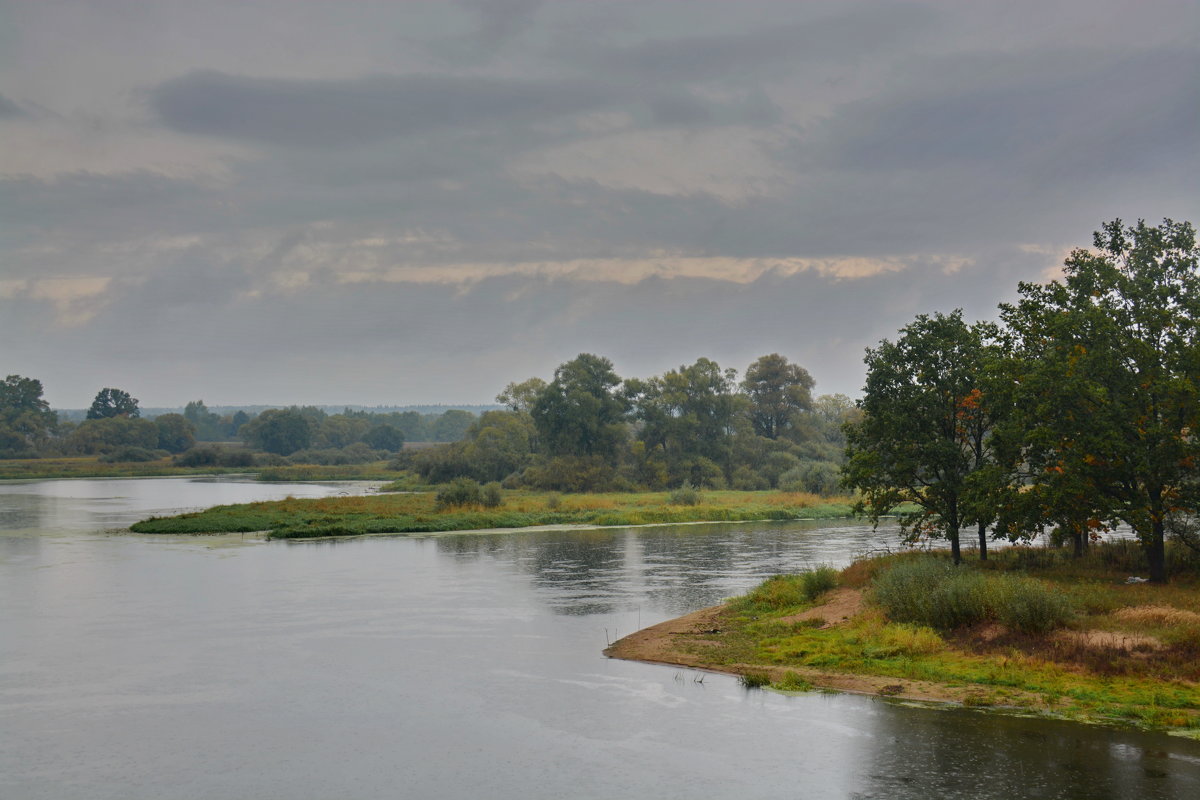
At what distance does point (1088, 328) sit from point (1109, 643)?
985 cm

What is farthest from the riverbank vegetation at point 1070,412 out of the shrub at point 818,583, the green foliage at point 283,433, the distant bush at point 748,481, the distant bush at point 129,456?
the green foliage at point 283,433

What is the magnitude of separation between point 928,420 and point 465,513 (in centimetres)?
3875

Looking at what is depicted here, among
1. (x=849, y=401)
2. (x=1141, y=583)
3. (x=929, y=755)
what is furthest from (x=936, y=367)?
(x=849, y=401)

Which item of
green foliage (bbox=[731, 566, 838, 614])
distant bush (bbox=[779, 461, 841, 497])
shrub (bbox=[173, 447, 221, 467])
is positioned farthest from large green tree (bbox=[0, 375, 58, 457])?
green foliage (bbox=[731, 566, 838, 614])

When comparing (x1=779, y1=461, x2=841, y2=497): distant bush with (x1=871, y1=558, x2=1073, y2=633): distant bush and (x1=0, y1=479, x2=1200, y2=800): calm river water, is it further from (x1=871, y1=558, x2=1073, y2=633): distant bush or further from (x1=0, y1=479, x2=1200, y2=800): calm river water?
(x1=871, y1=558, x2=1073, y2=633): distant bush

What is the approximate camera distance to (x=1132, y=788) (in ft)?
43.3

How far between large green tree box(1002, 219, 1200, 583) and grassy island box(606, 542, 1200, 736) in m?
2.23

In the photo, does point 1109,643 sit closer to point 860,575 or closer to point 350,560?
point 860,575

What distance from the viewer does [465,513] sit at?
63.8 meters

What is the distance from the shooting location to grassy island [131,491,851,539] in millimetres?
56500

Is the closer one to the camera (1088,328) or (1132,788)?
(1132,788)

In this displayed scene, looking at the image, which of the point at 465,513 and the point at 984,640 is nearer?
the point at 984,640

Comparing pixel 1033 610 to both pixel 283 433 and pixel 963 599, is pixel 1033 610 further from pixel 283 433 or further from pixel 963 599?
pixel 283 433

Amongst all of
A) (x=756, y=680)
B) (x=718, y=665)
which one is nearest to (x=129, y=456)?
(x=718, y=665)
